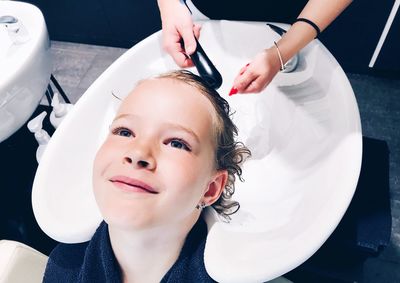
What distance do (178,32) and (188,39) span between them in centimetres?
6

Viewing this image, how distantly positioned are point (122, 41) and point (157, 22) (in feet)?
0.96

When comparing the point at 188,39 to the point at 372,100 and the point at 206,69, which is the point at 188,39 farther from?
the point at 372,100

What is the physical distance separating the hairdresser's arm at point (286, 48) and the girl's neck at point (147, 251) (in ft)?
1.12

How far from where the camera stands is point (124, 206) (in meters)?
0.63

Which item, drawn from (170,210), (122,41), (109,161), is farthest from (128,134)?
(122,41)

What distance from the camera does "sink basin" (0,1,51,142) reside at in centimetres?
74

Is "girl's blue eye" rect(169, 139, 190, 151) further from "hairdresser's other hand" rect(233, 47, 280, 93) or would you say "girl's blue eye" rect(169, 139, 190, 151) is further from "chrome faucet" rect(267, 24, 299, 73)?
"chrome faucet" rect(267, 24, 299, 73)

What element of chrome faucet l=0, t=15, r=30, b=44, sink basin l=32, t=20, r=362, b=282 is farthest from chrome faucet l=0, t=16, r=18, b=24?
sink basin l=32, t=20, r=362, b=282

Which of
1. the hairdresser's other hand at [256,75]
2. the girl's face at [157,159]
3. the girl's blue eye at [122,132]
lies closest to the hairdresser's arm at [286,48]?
the hairdresser's other hand at [256,75]

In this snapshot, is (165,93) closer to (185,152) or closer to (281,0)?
(185,152)

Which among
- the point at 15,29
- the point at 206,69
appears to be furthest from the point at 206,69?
the point at 15,29

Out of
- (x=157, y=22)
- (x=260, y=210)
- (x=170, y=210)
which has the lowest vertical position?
(x=157, y=22)

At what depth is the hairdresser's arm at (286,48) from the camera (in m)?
0.81

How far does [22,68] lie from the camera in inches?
29.6
